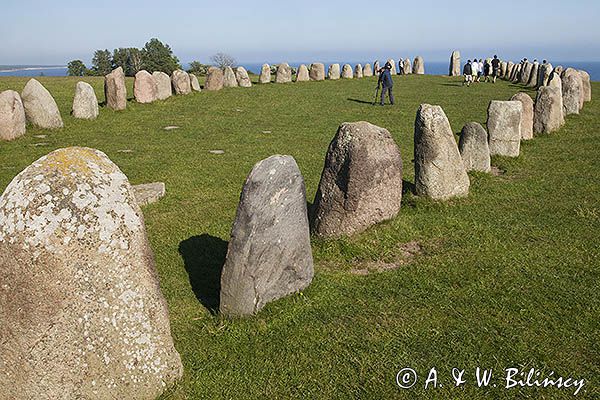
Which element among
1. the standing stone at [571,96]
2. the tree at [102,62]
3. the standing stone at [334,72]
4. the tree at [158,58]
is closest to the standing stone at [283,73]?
the standing stone at [334,72]

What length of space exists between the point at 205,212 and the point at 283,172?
4.57 meters

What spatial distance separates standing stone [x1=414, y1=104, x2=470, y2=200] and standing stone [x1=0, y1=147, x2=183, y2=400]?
733cm

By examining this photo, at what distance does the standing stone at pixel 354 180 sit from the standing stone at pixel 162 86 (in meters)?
19.9

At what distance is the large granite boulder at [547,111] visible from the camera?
18562 millimetres

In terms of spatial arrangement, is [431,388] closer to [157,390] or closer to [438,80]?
[157,390]

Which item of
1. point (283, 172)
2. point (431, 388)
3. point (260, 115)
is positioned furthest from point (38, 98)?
point (431, 388)

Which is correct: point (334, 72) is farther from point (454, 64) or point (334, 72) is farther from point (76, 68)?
point (76, 68)

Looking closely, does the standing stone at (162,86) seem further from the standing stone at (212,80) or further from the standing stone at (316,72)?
the standing stone at (316,72)

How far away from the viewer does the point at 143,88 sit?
85.2 feet

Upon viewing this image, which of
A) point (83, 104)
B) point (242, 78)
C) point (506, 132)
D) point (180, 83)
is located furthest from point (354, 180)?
point (242, 78)

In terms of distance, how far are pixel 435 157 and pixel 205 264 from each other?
5.29 meters

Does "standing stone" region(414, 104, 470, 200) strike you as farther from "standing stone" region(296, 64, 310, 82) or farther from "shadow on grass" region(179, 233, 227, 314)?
"standing stone" region(296, 64, 310, 82)

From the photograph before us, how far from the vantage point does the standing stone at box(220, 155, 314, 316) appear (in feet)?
21.3

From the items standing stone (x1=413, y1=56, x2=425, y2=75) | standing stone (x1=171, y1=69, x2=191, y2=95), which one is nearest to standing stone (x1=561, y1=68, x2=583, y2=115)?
standing stone (x1=171, y1=69, x2=191, y2=95)
